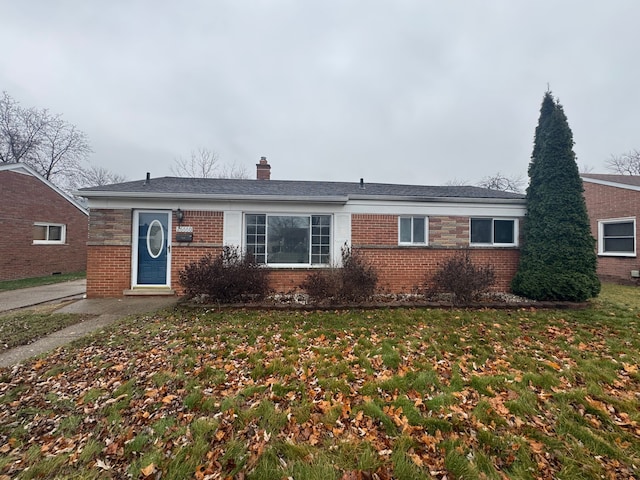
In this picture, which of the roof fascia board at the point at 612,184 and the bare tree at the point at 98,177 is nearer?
the roof fascia board at the point at 612,184

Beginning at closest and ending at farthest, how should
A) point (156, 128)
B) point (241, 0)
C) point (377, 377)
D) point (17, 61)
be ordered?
point (377, 377) < point (241, 0) < point (17, 61) < point (156, 128)

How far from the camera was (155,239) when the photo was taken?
25.5 feet

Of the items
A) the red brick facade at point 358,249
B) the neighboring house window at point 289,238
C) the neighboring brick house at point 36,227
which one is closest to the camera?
the red brick facade at point 358,249

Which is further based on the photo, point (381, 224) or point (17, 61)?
point (17, 61)

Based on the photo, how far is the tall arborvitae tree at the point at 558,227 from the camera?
7.02 metres

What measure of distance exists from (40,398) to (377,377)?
3798 mm

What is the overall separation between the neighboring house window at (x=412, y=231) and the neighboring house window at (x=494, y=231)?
5.30 ft

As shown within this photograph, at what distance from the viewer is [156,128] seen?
2530cm

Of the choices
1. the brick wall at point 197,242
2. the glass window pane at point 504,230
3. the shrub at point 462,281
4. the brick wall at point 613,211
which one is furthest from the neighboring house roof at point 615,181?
the brick wall at point 197,242

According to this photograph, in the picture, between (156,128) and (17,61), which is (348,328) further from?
(156,128)

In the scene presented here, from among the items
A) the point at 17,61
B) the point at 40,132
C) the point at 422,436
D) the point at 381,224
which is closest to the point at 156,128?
the point at 40,132

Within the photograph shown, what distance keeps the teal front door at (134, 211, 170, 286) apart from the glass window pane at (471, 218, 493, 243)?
9.32 meters

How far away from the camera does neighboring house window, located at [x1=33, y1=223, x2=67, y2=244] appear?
44.0 ft

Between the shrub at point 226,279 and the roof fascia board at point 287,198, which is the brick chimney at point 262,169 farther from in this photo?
the shrub at point 226,279
